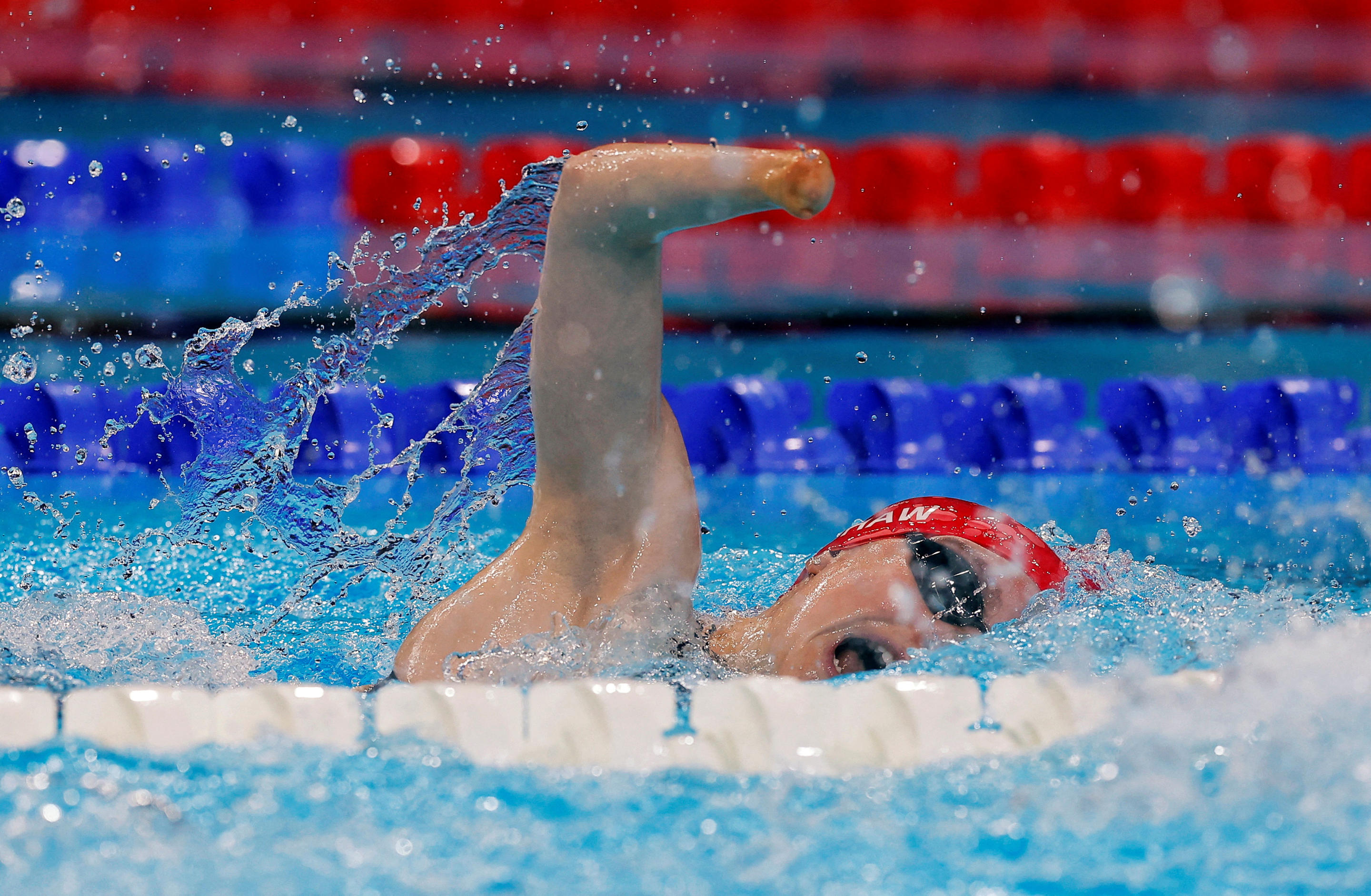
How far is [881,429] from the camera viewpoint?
3393 mm

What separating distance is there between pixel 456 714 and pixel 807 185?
0.64 metres

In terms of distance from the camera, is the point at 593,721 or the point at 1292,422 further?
the point at 1292,422

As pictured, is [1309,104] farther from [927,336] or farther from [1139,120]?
[927,336]

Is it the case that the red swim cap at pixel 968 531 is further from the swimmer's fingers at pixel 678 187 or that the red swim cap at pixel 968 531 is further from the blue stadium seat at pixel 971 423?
the blue stadium seat at pixel 971 423

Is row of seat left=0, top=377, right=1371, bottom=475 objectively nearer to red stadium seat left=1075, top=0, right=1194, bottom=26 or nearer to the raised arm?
the raised arm

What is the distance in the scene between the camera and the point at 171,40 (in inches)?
233

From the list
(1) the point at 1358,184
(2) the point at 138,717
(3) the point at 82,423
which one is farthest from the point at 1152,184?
(2) the point at 138,717

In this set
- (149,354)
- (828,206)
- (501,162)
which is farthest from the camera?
(828,206)

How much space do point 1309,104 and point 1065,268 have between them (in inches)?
79.9

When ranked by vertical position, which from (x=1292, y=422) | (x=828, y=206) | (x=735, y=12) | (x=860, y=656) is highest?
(x=735, y=12)

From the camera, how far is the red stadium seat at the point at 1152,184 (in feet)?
16.1

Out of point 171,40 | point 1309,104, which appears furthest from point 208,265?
point 1309,104

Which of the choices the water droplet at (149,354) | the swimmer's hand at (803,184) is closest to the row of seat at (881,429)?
the water droplet at (149,354)

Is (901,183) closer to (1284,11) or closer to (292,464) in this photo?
(1284,11)
